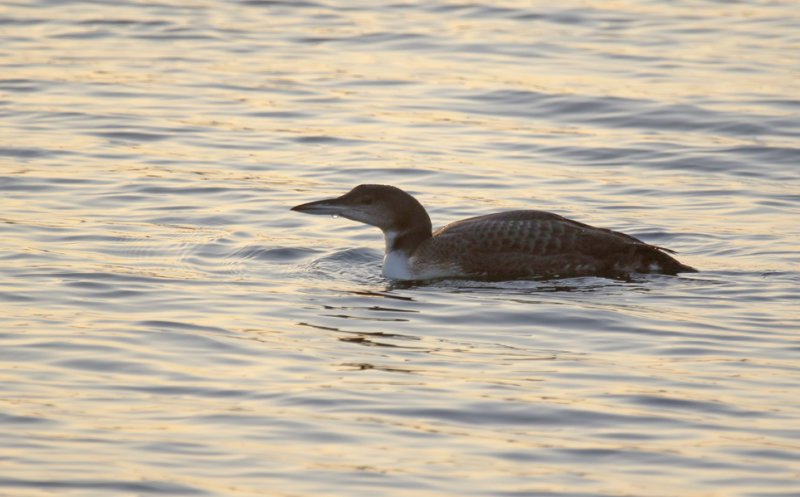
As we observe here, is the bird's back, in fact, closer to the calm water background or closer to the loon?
the loon

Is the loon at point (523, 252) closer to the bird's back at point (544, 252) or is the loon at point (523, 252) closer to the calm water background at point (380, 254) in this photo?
the bird's back at point (544, 252)

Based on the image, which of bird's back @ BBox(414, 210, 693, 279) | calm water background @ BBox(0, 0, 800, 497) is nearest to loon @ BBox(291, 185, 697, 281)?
bird's back @ BBox(414, 210, 693, 279)

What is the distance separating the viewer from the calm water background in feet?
20.2

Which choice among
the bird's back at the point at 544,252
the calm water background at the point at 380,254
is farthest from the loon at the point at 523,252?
the calm water background at the point at 380,254

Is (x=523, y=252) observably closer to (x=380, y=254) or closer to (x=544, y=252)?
(x=544, y=252)

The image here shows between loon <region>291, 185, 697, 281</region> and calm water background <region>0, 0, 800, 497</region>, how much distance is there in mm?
139

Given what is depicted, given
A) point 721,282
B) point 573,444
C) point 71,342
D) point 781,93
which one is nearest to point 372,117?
point 781,93

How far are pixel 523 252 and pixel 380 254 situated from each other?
1.44 metres

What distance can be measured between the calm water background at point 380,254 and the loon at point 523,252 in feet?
0.46

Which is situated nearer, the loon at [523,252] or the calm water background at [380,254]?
the calm water background at [380,254]

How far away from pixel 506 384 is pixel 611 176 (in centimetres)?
597

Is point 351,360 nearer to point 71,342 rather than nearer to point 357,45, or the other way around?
point 71,342

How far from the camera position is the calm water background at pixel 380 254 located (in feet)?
20.2

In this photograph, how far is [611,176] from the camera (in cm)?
1276
